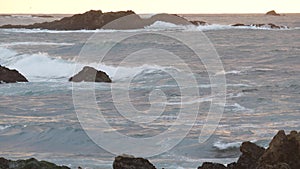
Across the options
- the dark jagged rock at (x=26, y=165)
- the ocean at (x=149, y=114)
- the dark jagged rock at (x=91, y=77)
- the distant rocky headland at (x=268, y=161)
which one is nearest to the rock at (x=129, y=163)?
the distant rocky headland at (x=268, y=161)

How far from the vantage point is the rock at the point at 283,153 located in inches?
305

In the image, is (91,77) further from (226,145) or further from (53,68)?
(226,145)

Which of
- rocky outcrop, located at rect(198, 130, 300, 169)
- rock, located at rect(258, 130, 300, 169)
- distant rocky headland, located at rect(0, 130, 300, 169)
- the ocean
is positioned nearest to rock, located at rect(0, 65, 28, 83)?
the ocean

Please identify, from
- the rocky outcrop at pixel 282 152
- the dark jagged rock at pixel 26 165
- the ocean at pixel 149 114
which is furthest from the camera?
the ocean at pixel 149 114

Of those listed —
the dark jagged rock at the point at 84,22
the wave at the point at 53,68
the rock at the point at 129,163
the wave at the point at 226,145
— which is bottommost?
the rock at the point at 129,163

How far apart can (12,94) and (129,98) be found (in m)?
4.05

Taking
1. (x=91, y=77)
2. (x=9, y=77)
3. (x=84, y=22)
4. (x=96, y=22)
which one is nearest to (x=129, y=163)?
(x=91, y=77)

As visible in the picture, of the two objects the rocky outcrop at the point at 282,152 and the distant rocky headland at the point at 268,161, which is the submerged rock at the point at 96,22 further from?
the rocky outcrop at the point at 282,152

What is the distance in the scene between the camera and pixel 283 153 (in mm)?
7777

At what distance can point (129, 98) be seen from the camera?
1928 cm

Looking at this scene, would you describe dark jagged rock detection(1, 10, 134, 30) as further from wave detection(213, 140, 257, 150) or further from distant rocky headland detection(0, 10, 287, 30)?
wave detection(213, 140, 257, 150)

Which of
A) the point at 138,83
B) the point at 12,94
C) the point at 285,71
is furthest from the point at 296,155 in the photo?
the point at 285,71

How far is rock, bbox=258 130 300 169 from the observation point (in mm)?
7738

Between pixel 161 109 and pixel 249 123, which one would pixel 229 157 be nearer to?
pixel 249 123
